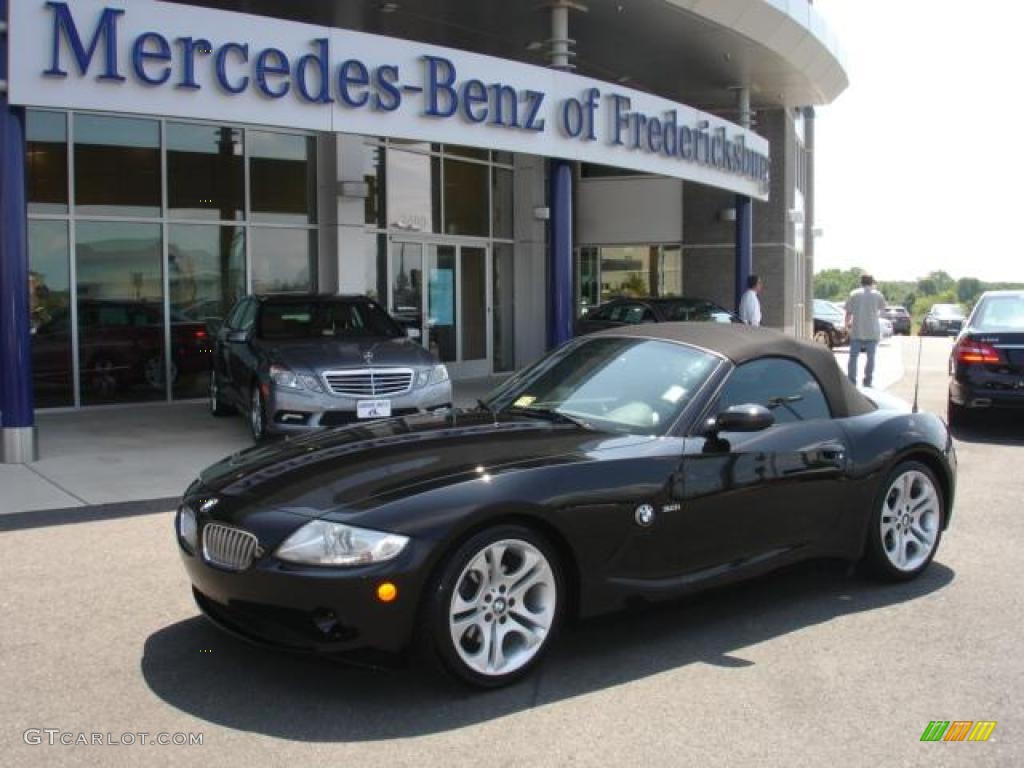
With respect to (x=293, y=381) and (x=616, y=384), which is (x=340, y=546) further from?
(x=293, y=381)

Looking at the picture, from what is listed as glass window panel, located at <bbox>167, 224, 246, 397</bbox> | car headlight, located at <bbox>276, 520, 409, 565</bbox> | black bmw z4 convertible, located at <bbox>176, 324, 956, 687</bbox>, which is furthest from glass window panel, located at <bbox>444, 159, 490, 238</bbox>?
car headlight, located at <bbox>276, 520, 409, 565</bbox>

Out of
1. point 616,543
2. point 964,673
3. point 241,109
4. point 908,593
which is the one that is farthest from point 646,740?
point 241,109

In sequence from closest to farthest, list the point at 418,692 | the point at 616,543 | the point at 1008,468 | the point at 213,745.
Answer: the point at 213,745 → the point at 418,692 → the point at 616,543 → the point at 1008,468

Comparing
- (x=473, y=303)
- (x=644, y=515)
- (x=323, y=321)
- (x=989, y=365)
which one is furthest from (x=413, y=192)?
(x=644, y=515)

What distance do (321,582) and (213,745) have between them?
643mm

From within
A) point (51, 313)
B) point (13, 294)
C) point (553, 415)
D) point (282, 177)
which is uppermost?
point (282, 177)

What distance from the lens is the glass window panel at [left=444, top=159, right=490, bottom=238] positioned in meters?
18.1

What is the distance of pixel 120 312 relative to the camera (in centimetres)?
1340

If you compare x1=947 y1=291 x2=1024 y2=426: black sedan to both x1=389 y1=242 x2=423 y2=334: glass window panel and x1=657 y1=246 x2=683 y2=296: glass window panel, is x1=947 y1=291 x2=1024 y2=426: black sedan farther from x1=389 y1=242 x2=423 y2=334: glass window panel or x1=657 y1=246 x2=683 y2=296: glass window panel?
x1=657 y1=246 x2=683 y2=296: glass window panel

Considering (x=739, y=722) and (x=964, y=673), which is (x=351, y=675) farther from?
(x=964, y=673)

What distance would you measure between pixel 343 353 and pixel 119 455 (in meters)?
2.33

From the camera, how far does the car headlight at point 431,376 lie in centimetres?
970

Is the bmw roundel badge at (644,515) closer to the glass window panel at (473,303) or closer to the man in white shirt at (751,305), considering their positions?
the man in white shirt at (751,305)

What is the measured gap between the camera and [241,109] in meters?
9.82
